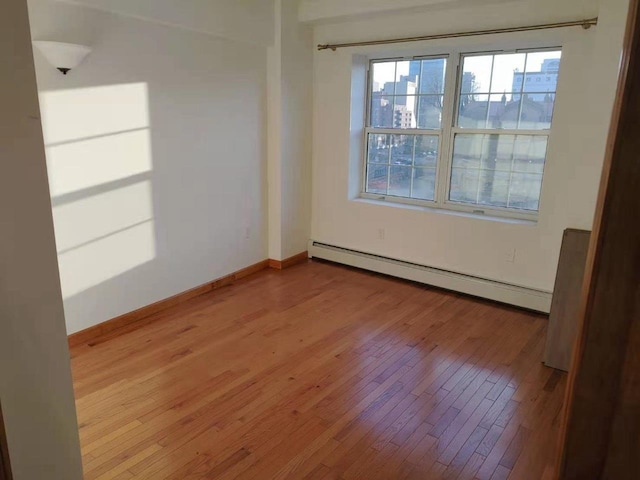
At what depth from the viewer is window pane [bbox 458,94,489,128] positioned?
3.88 meters

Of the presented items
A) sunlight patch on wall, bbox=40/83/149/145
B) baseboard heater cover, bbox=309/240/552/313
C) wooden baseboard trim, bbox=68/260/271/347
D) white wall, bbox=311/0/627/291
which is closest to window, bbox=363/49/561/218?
white wall, bbox=311/0/627/291

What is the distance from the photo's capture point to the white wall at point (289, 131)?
422cm

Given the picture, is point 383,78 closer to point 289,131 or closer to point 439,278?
point 289,131

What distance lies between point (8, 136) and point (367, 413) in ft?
6.59

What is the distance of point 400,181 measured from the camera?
4.51 metres

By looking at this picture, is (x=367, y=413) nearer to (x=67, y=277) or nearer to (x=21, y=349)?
(x=21, y=349)

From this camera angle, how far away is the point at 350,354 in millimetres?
3033

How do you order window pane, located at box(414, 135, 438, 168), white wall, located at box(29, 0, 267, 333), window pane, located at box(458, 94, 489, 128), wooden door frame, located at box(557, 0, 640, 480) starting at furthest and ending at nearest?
window pane, located at box(414, 135, 438, 168) < window pane, located at box(458, 94, 489, 128) < white wall, located at box(29, 0, 267, 333) < wooden door frame, located at box(557, 0, 640, 480)

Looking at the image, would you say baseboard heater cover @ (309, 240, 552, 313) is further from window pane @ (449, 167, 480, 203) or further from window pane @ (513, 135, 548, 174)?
window pane @ (513, 135, 548, 174)

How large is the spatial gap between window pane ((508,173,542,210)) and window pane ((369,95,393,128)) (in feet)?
4.24

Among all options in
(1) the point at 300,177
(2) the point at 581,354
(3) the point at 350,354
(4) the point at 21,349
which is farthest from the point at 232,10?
(2) the point at 581,354

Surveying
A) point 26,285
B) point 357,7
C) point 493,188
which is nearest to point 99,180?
point 26,285

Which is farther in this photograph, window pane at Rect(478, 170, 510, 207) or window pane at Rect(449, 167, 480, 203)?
window pane at Rect(449, 167, 480, 203)

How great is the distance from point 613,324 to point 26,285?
1.26 m
